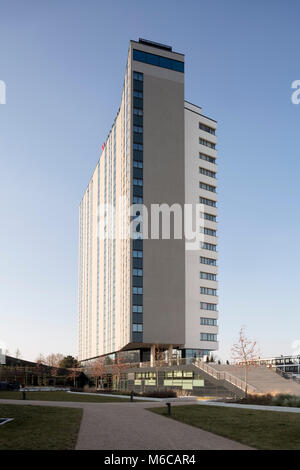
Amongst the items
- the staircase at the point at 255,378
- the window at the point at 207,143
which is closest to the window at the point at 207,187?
the window at the point at 207,143

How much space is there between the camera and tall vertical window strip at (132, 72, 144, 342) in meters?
74.7

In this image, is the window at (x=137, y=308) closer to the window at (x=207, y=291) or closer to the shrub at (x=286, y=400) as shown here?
the window at (x=207, y=291)

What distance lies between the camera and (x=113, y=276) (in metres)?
93.2

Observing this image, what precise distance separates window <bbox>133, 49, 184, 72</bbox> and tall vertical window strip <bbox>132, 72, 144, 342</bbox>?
3.28 meters

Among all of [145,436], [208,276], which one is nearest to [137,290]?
[208,276]

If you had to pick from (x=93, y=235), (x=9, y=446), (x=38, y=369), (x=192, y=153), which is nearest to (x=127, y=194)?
(x=192, y=153)

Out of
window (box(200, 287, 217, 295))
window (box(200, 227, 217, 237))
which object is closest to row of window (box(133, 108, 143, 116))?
window (box(200, 227, 217, 237))

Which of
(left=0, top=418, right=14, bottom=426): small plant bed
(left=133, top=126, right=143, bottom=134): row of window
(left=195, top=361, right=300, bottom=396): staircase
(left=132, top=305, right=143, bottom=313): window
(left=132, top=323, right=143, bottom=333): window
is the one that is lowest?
(left=195, top=361, right=300, bottom=396): staircase

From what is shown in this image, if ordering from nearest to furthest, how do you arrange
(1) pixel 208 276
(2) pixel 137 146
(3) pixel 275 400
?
1. (3) pixel 275 400
2. (2) pixel 137 146
3. (1) pixel 208 276

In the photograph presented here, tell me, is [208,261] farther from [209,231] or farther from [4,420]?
[4,420]

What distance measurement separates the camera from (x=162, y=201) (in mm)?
79375

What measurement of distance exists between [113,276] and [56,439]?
76161 mm

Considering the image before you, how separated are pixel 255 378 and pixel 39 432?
1289 inches

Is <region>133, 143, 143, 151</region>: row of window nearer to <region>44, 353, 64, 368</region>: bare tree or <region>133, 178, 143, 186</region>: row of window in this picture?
<region>133, 178, 143, 186</region>: row of window
